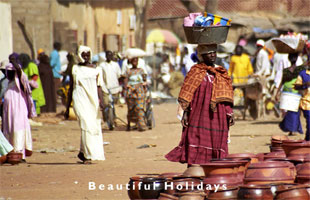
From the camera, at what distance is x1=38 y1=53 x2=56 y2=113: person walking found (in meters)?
22.8

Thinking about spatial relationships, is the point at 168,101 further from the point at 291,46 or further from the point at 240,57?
the point at 291,46

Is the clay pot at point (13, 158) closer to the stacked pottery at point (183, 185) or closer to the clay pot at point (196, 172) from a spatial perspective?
the clay pot at point (196, 172)

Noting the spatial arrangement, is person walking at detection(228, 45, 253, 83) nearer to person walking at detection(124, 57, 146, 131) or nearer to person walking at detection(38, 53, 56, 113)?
person walking at detection(124, 57, 146, 131)

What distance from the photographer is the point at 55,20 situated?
3114 centimetres

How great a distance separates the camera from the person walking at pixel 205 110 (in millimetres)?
8766

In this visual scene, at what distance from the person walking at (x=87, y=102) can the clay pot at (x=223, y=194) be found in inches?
218

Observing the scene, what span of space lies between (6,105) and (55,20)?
19167mm

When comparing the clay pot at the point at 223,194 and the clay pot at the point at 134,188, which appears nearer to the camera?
the clay pot at the point at 223,194

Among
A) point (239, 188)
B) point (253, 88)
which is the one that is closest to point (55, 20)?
point (253, 88)

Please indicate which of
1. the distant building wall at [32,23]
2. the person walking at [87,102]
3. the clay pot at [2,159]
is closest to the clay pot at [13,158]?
the clay pot at [2,159]

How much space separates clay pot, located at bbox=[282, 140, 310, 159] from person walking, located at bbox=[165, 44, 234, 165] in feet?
2.99

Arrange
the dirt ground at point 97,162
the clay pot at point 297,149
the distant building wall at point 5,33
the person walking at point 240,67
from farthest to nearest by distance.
Answer: the person walking at point 240,67, the distant building wall at point 5,33, the dirt ground at point 97,162, the clay pot at point 297,149

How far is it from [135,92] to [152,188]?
10.8 meters

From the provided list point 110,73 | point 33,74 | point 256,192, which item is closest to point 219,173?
point 256,192
